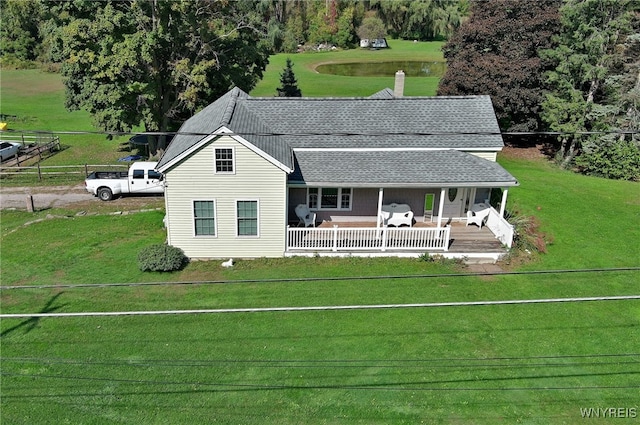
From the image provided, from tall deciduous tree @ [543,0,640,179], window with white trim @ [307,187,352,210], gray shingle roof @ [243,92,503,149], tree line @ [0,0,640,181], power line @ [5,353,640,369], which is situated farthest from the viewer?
tall deciduous tree @ [543,0,640,179]

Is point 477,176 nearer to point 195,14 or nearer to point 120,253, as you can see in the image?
point 120,253

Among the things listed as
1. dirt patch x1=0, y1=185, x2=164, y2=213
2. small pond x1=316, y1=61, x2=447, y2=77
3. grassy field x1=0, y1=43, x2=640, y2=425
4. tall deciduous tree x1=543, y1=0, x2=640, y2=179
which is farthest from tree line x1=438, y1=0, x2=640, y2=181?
small pond x1=316, y1=61, x2=447, y2=77

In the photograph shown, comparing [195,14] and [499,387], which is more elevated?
[195,14]

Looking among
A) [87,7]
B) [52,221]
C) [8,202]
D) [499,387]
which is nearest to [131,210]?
[52,221]

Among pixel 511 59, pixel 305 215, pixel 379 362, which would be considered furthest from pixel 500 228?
pixel 511 59

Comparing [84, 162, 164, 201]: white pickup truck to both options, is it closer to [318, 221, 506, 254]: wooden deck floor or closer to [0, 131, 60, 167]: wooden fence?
[0, 131, 60, 167]: wooden fence

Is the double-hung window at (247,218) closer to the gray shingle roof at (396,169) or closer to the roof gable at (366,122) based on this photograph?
the gray shingle roof at (396,169)
